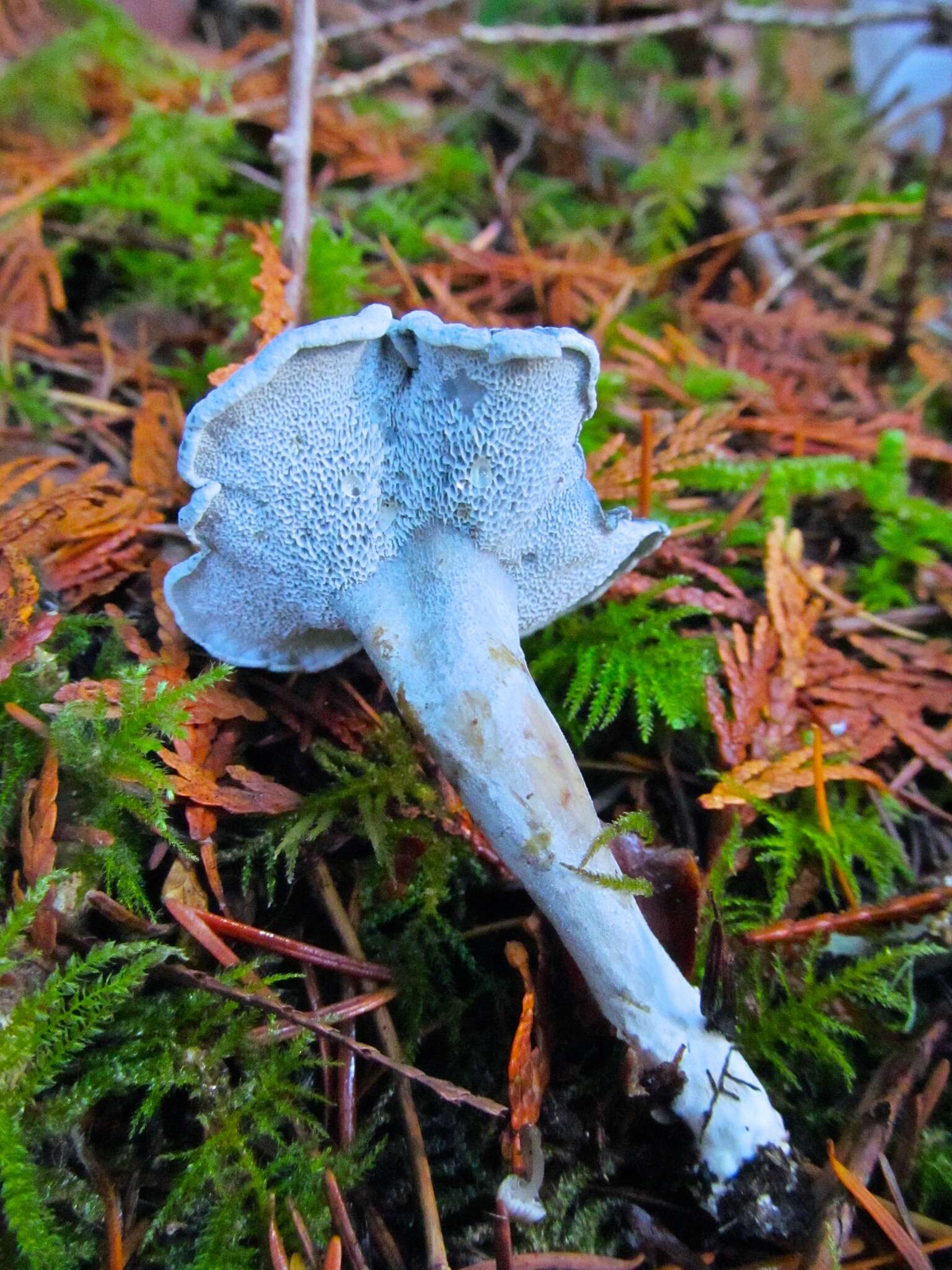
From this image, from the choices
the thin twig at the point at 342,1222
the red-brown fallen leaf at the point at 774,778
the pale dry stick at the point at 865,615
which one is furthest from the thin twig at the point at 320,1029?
the pale dry stick at the point at 865,615

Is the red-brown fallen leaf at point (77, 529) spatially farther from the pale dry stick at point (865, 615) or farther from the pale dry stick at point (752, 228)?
the pale dry stick at point (752, 228)

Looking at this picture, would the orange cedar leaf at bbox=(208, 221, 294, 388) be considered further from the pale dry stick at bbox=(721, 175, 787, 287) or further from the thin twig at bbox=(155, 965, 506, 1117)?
the pale dry stick at bbox=(721, 175, 787, 287)

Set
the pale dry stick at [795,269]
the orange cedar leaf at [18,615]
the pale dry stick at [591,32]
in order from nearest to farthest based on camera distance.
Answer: the orange cedar leaf at [18,615], the pale dry stick at [591,32], the pale dry stick at [795,269]

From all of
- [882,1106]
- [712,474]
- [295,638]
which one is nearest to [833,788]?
[882,1106]

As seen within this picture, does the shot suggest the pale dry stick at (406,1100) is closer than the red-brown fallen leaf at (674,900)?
Yes

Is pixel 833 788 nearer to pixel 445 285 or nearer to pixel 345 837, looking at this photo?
pixel 345 837

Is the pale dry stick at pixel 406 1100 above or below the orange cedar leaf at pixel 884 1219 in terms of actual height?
above

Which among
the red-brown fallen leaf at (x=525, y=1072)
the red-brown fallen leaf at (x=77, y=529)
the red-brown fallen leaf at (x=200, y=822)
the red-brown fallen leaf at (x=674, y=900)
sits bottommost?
the red-brown fallen leaf at (x=525, y=1072)
